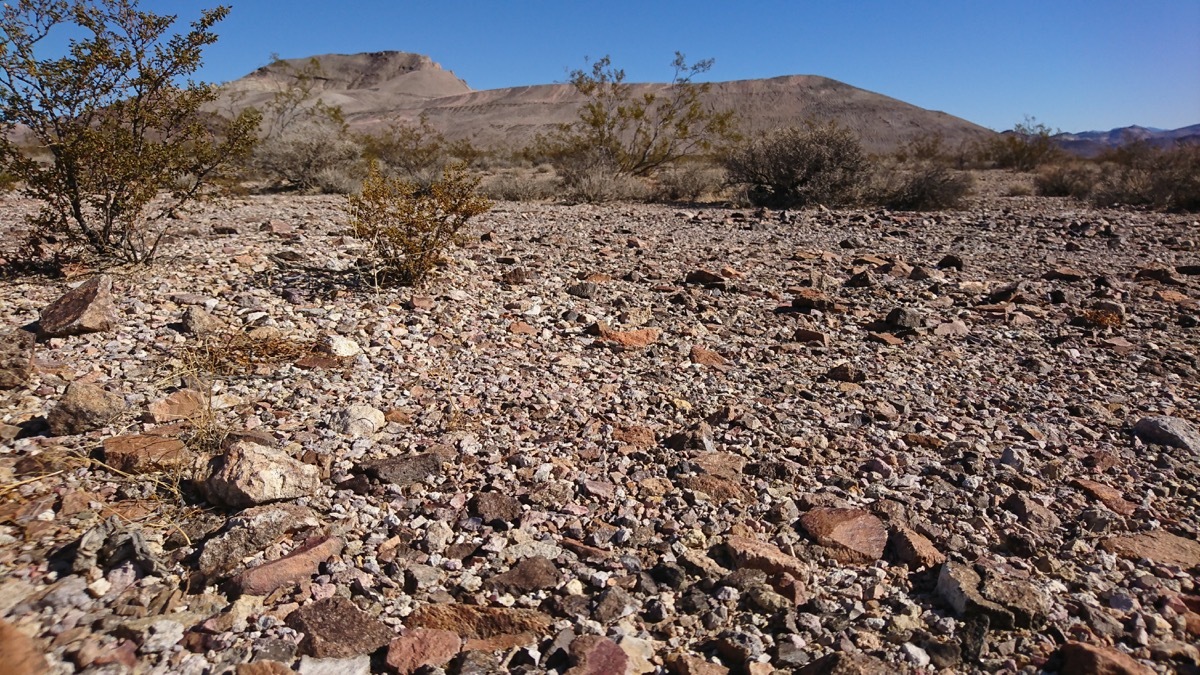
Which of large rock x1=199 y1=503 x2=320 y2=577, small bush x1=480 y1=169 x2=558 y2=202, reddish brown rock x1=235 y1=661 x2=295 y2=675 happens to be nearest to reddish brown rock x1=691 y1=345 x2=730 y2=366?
large rock x1=199 y1=503 x2=320 y2=577

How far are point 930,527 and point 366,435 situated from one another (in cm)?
233

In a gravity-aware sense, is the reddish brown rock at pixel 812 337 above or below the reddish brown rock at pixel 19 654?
above

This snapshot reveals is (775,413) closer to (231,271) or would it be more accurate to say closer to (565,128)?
(231,271)

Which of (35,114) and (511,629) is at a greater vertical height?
(35,114)

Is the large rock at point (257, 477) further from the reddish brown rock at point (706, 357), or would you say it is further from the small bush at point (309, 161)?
the small bush at point (309, 161)

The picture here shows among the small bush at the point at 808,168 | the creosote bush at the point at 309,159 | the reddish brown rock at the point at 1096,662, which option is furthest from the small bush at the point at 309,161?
the reddish brown rock at the point at 1096,662

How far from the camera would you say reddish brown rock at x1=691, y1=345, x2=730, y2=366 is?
4281mm

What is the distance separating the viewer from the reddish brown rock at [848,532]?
7.75 feet

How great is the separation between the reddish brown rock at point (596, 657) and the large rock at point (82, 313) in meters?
3.47

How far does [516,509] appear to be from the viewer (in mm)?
2592

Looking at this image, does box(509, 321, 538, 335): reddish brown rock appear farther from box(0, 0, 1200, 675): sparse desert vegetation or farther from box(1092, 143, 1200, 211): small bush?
box(1092, 143, 1200, 211): small bush

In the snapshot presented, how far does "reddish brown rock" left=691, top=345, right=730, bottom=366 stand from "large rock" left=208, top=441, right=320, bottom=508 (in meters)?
2.41

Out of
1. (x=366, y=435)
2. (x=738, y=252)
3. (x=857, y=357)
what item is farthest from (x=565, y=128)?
(x=366, y=435)

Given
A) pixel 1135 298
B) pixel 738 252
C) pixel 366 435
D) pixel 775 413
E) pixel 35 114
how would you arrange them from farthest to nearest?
pixel 738 252
pixel 1135 298
pixel 35 114
pixel 775 413
pixel 366 435
